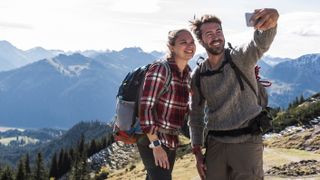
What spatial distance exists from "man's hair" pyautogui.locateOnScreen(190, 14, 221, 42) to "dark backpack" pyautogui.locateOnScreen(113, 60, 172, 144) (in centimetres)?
84

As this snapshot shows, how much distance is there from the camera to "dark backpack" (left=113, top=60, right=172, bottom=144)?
8719mm

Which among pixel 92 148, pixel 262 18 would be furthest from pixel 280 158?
pixel 92 148

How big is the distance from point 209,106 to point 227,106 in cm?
55

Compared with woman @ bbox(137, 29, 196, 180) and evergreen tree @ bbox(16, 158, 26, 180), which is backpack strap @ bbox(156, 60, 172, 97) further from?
evergreen tree @ bbox(16, 158, 26, 180)

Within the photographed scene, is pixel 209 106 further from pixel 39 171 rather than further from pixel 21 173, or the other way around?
pixel 39 171

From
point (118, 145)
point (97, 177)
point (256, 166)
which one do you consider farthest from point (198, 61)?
point (118, 145)

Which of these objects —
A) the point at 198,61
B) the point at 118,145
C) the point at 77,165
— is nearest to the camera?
the point at 198,61

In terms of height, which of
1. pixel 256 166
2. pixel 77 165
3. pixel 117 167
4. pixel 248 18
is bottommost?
pixel 117 167

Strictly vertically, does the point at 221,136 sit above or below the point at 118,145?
above

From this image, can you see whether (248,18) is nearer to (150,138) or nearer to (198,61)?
(198,61)

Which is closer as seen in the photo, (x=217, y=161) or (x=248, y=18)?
(x=248, y=18)

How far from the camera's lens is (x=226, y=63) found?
867 cm

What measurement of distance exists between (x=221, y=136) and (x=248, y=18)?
2438mm

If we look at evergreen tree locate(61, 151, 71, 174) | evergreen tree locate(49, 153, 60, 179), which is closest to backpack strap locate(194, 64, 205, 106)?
evergreen tree locate(49, 153, 60, 179)
